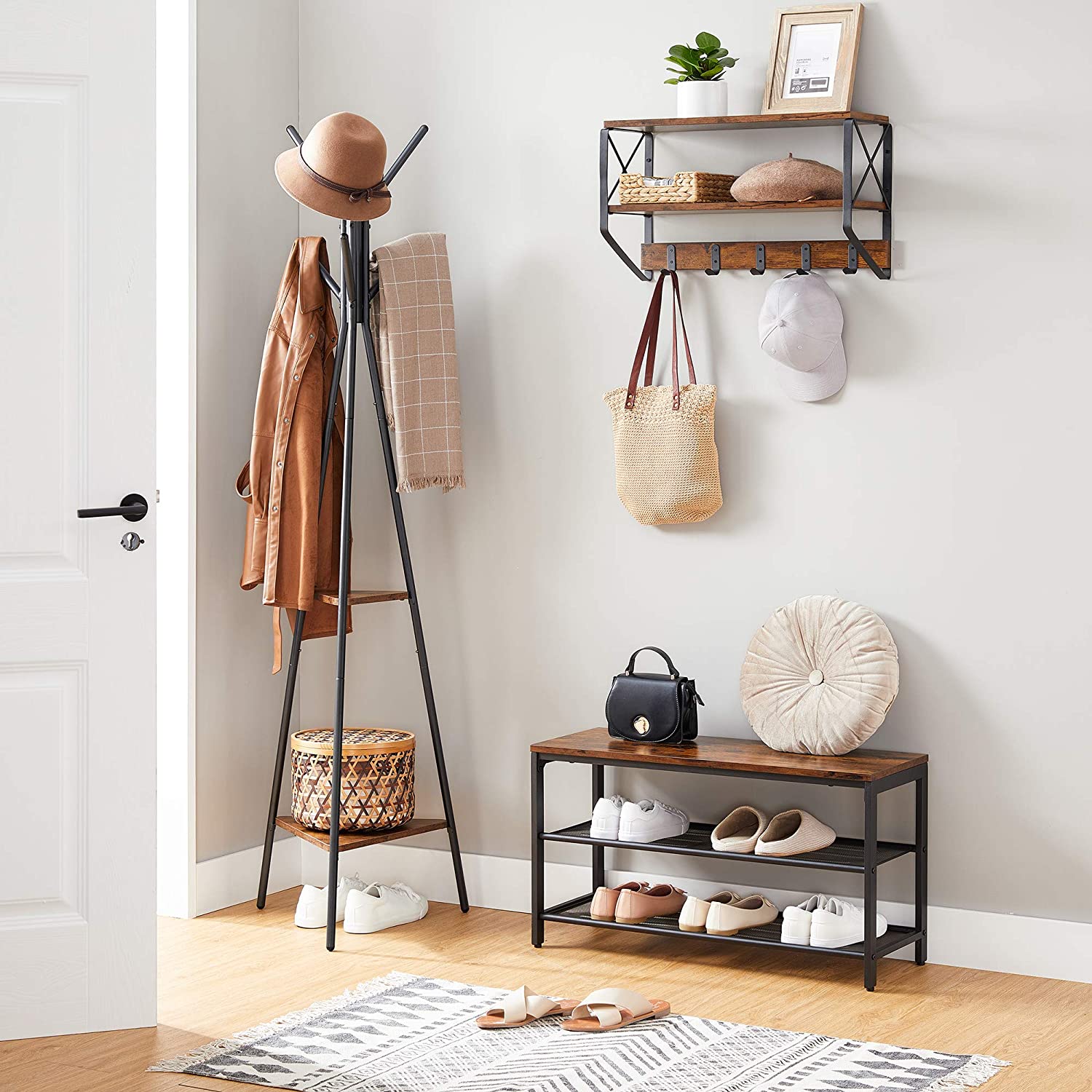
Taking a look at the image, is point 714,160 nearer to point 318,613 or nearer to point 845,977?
point 318,613

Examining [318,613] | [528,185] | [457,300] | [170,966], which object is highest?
[528,185]

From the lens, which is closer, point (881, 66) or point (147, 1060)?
point (147, 1060)

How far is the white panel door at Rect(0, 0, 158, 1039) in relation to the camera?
105 inches

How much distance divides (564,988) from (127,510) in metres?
1.30

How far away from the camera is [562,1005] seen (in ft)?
9.57

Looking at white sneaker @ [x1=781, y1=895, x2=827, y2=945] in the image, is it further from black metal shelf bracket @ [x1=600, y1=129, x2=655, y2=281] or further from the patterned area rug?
black metal shelf bracket @ [x1=600, y1=129, x2=655, y2=281]

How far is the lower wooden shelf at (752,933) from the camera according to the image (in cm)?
305

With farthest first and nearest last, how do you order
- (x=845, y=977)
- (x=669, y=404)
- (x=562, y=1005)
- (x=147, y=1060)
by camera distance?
1. (x=669, y=404)
2. (x=845, y=977)
3. (x=562, y=1005)
4. (x=147, y=1060)

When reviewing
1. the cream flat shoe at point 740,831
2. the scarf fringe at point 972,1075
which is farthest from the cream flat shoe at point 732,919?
the scarf fringe at point 972,1075

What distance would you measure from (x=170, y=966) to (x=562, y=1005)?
91 centimetres

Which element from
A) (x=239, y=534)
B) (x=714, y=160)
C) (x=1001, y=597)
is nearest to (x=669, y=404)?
(x=714, y=160)

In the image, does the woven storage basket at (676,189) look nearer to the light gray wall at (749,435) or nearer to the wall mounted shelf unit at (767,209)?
the wall mounted shelf unit at (767,209)

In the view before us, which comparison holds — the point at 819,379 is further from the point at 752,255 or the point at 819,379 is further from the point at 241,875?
the point at 241,875

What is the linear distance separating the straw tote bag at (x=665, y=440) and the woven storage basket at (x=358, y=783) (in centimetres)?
82
